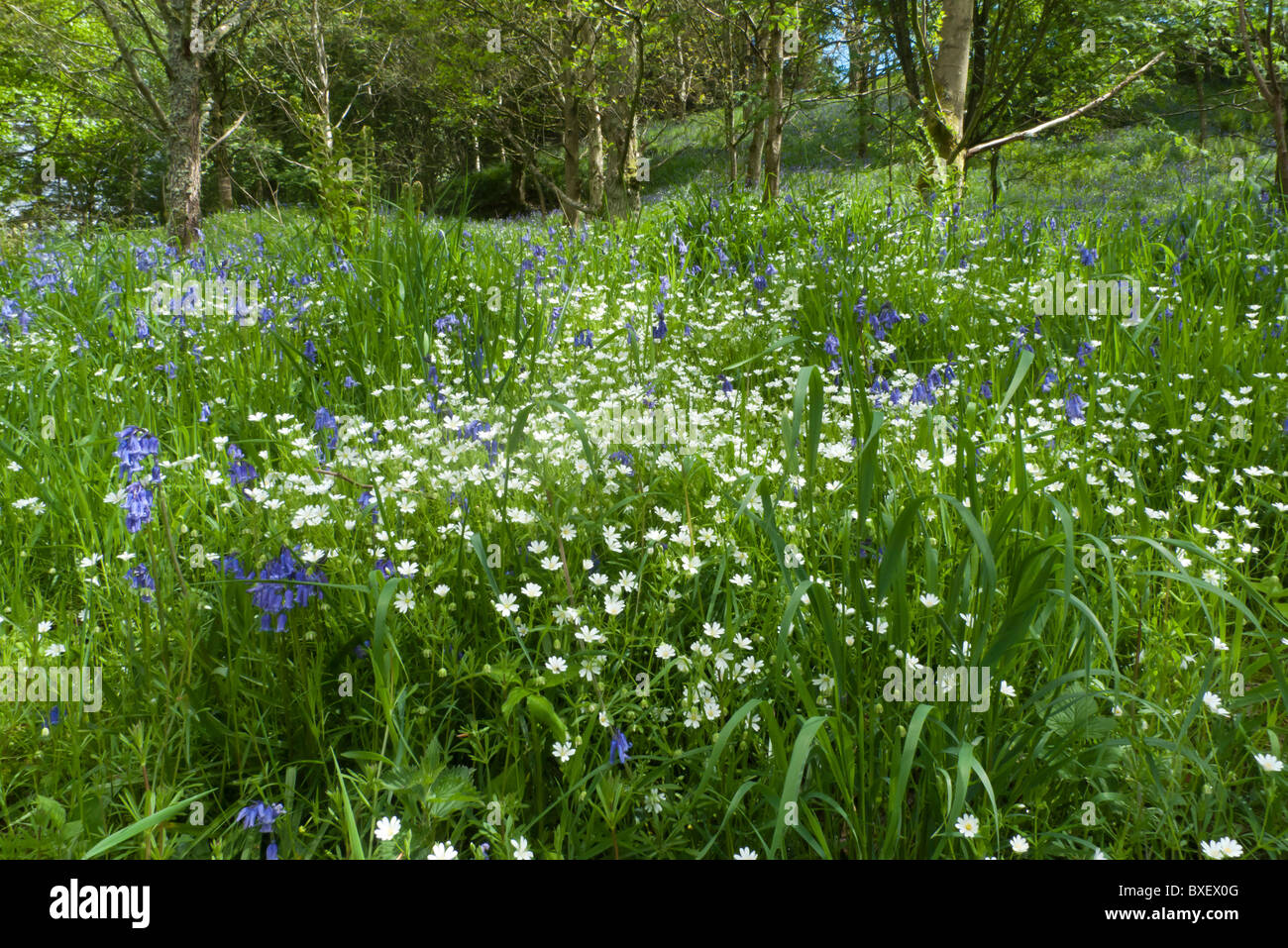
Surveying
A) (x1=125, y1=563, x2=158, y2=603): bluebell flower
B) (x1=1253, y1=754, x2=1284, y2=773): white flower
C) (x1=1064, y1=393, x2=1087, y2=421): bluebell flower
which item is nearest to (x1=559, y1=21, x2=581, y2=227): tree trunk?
(x1=1064, y1=393, x2=1087, y2=421): bluebell flower

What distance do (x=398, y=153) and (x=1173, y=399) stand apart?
1333 inches

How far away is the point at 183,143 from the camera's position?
25.7 feet

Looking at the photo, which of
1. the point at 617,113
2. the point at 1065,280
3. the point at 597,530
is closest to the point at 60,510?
the point at 597,530

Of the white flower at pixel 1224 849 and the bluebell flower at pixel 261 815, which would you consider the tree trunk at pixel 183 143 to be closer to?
the bluebell flower at pixel 261 815

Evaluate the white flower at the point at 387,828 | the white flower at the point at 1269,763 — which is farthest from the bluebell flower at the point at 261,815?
the white flower at the point at 1269,763

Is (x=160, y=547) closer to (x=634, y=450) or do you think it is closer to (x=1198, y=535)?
(x=634, y=450)

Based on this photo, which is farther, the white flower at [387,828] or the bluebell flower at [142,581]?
the bluebell flower at [142,581]

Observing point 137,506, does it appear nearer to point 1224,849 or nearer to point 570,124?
point 1224,849

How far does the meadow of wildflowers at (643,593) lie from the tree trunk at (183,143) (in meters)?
4.71

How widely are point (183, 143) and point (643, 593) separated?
322 inches

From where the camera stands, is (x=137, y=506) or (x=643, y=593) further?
(x=643, y=593)

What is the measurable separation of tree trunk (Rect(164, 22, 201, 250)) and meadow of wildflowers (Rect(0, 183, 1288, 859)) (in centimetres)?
471

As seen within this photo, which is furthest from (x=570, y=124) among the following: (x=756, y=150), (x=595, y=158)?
(x=756, y=150)

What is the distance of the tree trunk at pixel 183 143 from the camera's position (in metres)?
7.51
